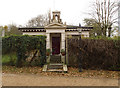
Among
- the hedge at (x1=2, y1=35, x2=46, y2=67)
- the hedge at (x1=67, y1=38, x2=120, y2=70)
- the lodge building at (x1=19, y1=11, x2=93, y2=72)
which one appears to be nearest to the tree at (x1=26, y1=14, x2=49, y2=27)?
the lodge building at (x1=19, y1=11, x2=93, y2=72)

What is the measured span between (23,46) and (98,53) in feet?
21.6

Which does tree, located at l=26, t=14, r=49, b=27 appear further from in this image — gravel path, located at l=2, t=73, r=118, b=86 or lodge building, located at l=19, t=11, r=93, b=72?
gravel path, located at l=2, t=73, r=118, b=86

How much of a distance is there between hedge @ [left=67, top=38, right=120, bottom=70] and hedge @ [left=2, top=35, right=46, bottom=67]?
8.98 ft

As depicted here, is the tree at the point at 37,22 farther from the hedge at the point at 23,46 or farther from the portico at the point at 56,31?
the hedge at the point at 23,46

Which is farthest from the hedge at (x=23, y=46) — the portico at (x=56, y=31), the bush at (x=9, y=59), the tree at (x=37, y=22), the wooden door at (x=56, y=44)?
the tree at (x=37, y=22)

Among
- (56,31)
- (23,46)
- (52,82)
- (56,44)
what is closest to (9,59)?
(23,46)

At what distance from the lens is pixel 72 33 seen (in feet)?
44.9

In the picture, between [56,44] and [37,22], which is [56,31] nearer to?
[56,44]

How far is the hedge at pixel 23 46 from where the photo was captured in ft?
28.8

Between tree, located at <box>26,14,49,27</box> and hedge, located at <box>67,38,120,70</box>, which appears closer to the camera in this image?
hedge, located at <box>67,38,120,70</box>

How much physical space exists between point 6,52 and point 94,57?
793 cm

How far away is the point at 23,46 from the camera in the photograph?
8.77m

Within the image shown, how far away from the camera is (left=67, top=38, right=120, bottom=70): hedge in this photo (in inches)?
334

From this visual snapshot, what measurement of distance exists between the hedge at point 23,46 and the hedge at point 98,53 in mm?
2738
